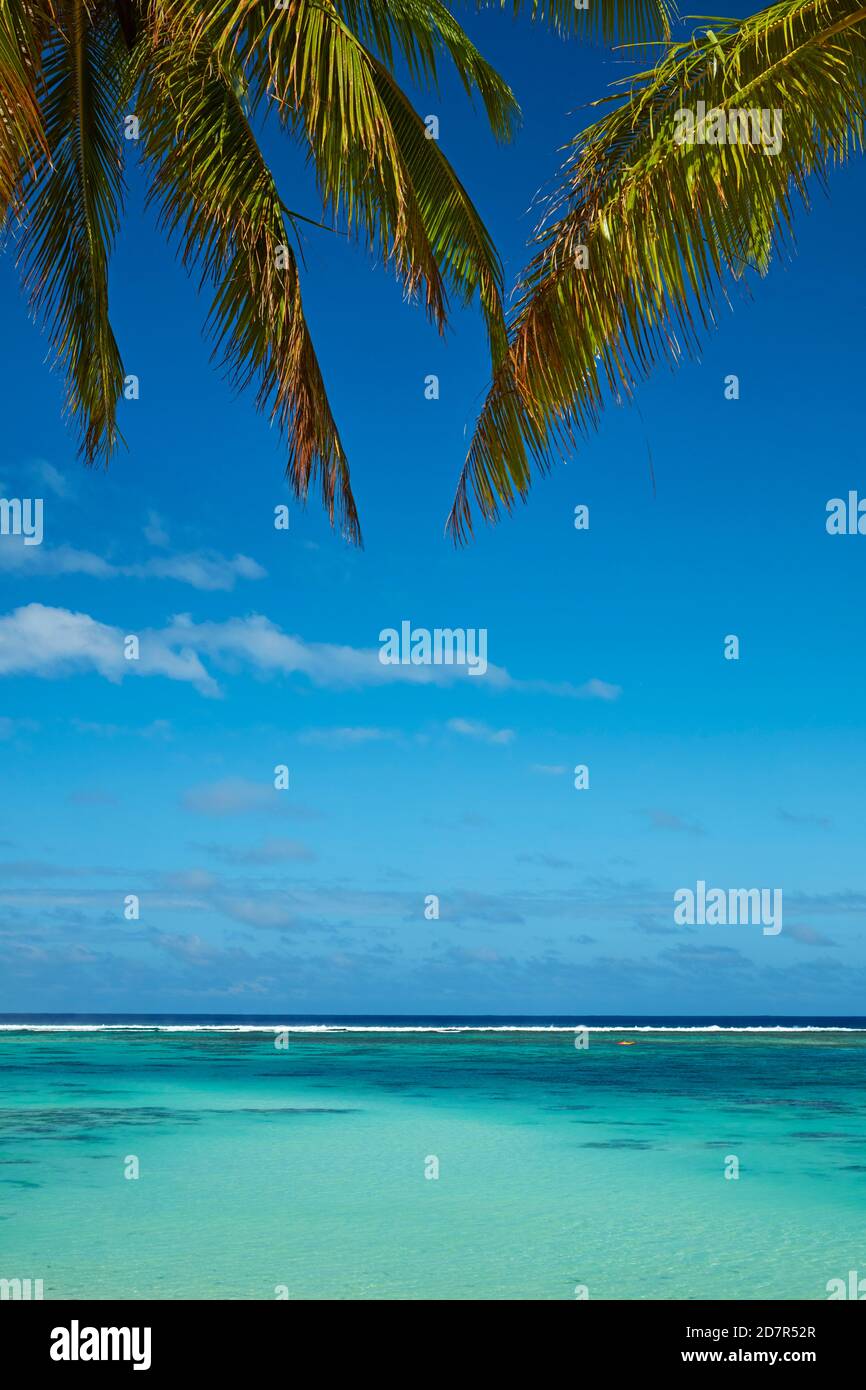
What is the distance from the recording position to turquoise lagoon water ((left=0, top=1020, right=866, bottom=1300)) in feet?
29.6

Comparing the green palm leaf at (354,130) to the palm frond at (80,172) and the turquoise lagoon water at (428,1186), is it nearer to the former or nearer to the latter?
the palm frond at (80,172)

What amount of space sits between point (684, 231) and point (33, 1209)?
10.4m

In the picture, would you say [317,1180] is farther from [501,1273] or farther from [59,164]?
[59,164]

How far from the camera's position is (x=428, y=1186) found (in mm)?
12617

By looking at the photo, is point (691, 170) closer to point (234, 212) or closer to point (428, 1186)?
point (234, 212)

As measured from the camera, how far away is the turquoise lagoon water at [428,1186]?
9.02 metres

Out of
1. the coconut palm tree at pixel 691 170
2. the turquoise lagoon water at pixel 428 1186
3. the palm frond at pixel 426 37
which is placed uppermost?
the palm frond at pixel 426 37

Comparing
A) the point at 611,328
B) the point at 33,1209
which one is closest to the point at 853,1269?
the point at 33,1209
